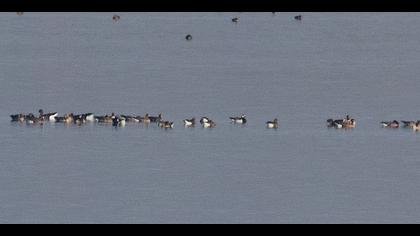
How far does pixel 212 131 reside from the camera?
3869 centimetres

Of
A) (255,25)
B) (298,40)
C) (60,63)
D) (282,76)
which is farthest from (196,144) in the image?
(255,25)

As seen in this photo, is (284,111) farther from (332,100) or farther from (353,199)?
(353,199)

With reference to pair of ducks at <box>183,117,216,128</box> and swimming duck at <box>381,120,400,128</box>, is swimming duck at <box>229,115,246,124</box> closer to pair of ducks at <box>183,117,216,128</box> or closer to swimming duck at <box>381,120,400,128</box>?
pair of ducks at <box>183,117,216,128</box>

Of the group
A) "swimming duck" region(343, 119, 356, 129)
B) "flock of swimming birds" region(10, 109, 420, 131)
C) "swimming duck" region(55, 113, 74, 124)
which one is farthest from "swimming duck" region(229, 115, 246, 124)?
"swimming duck" region(55, 113, 74, 124)

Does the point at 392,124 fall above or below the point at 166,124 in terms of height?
above

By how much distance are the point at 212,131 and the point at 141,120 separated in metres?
2.48

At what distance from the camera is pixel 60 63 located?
58438mm

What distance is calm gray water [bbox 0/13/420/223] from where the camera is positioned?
1126 inches

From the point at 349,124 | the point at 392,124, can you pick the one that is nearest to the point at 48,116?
the point at 349,124

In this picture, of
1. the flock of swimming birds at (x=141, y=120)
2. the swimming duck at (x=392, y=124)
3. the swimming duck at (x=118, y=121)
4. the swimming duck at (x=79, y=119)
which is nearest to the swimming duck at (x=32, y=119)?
the flock of swimming birds at (x=141, y=120)

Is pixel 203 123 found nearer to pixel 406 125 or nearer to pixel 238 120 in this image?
pixel 238 120

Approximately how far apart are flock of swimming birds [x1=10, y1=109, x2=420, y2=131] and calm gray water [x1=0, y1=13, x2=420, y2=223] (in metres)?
0.29

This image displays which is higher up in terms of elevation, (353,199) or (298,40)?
(298,40)
